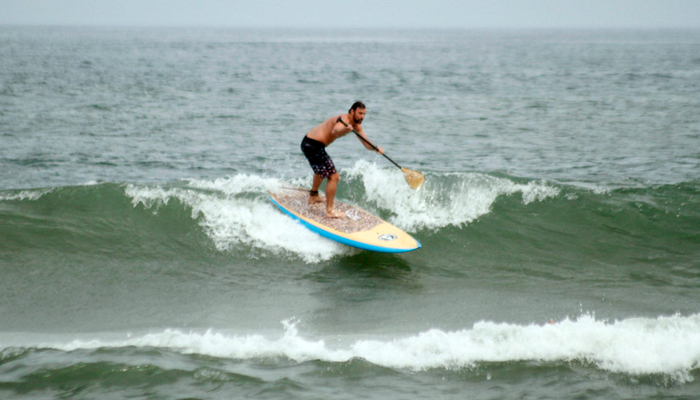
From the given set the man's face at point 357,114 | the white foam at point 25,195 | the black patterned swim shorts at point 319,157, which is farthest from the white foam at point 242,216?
the man's face at point 357,114

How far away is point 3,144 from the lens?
59.8 ft

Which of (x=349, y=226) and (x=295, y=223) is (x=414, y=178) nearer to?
(x=349, y=226)

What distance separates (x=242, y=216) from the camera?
10.4m

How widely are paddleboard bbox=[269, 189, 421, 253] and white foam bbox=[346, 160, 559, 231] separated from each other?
1121 millimetres

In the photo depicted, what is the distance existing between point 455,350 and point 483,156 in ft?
37.8

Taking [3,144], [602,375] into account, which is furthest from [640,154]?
[3,144]

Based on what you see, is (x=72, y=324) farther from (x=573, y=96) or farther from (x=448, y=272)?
(x=573, y=96)

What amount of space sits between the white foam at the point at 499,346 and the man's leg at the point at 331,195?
2.84 meters

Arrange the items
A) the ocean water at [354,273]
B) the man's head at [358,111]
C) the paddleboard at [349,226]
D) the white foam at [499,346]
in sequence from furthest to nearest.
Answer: the man's head at [358,111], the paddleboard at [349,226], the white foam at [499,346], the ocean water at [354,273]

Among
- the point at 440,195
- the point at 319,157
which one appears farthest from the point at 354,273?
the point at 440,195

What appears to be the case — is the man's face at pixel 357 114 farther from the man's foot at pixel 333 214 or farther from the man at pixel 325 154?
the man's foot at pixel 333 214

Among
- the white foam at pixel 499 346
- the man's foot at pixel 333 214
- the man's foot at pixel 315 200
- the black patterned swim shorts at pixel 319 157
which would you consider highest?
the black patterned swim shorts at pixel 319 157

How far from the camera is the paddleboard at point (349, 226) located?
8.80 metres

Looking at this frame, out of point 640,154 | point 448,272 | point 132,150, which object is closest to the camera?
point 448,272
